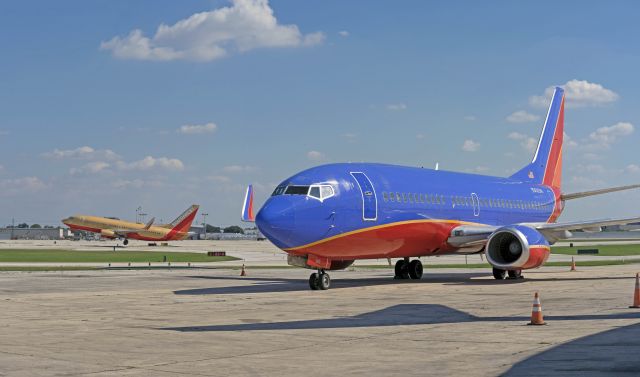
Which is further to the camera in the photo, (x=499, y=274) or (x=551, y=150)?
(x=551, y=150)

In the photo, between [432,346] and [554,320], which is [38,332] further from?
[554,320]

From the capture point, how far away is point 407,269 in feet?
119

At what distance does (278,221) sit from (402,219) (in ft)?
22.0

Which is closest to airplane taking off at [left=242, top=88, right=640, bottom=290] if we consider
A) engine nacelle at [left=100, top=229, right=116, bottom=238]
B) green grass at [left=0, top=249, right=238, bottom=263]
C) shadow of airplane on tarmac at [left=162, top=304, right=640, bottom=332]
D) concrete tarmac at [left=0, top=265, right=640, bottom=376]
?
concrete tarmac at [left=0, top=265, right=640, bottom=376]

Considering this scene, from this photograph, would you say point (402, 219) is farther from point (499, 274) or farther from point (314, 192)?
point (499, 274)

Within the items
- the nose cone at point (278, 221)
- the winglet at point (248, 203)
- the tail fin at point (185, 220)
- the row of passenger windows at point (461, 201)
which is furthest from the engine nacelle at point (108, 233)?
the nose cone at point (278, 221)

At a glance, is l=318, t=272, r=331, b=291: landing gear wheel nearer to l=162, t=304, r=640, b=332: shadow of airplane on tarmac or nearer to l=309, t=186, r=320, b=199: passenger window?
l=309, t=186, r=320, b=199: passenger window

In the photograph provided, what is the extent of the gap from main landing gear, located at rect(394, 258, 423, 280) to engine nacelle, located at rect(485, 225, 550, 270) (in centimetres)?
417

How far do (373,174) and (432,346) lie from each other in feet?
56.9

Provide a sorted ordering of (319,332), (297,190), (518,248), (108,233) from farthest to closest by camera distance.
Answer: (108,233)
(518,248)
(297,190)
(319,332)

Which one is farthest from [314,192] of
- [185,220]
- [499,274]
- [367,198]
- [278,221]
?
[185,220]

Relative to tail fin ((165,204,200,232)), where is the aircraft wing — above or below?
below

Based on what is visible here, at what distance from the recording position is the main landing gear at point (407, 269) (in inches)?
1427

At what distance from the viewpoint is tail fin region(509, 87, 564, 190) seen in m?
45.4
